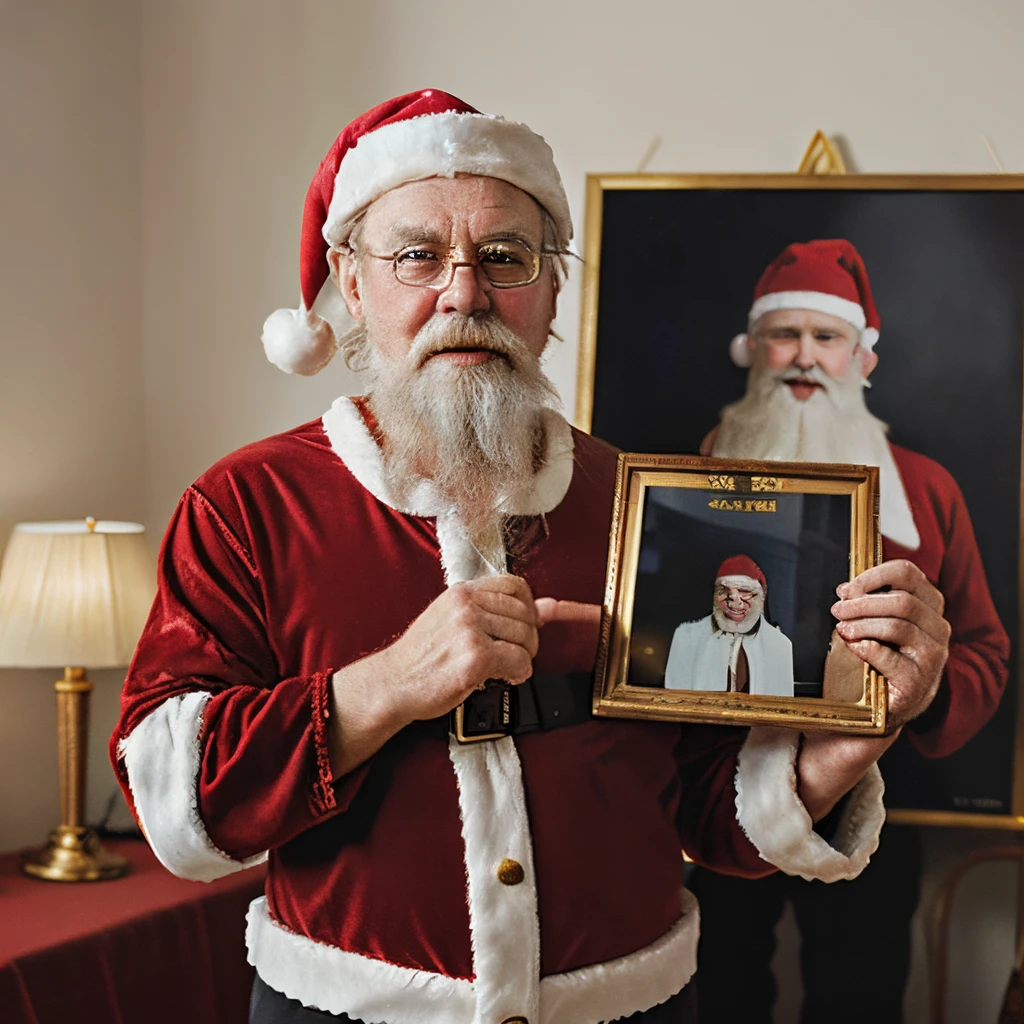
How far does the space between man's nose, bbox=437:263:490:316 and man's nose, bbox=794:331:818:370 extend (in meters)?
1.28

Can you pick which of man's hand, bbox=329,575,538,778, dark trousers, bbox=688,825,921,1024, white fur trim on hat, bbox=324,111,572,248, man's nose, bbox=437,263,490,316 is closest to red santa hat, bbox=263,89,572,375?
white fur trim on hat, bbox=324,111,572,248

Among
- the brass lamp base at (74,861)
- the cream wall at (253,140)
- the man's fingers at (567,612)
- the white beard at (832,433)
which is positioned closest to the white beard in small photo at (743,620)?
the man's fingers at (567,612)

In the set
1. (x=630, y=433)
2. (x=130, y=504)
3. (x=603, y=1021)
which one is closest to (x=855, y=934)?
(x=630, y=433)

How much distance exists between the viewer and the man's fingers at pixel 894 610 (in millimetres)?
1222

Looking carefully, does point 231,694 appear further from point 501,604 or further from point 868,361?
point 868,361

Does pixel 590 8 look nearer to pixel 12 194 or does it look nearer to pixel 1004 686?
pixel 12 194

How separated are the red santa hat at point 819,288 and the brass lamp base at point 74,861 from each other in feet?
5.74

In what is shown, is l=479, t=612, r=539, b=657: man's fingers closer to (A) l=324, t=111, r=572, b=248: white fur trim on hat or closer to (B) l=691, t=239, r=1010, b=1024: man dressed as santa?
(A) l=324, t=111, r=572, b=248: white fur trim on hat

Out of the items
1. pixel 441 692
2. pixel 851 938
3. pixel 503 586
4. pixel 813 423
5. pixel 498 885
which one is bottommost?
pixel 851 938

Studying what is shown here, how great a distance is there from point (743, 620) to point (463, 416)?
402mm

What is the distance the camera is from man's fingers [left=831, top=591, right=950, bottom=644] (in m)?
1.22

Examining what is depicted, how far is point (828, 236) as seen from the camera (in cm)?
250

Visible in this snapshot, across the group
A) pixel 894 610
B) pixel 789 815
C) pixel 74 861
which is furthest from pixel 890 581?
pixel 74 861

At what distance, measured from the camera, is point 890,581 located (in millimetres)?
1238
